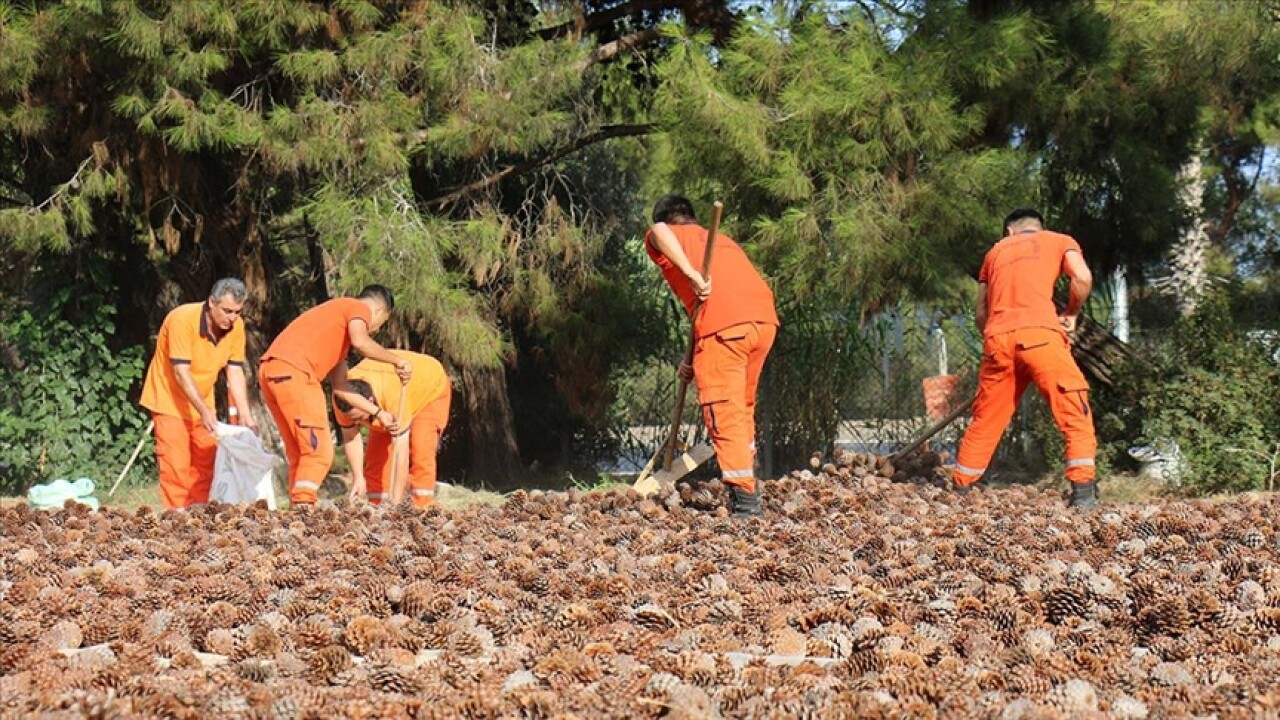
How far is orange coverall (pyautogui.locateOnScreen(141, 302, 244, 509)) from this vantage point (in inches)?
289

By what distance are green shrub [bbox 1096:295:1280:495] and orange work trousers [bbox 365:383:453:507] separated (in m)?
3.89

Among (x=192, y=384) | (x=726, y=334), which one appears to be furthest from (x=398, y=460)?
(x=726, y=334)

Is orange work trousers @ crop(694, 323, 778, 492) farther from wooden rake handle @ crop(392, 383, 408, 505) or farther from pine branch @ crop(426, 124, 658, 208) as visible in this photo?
pine branch @ crop(426, 124, 658, 208)

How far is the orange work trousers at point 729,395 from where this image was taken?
620cm

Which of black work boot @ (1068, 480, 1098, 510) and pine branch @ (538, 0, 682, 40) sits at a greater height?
pine branch @ (538, 0, 682, 40)

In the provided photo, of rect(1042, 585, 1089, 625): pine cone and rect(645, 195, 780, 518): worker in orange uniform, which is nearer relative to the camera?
rect(1042, 585, 1089, 625): pine cone

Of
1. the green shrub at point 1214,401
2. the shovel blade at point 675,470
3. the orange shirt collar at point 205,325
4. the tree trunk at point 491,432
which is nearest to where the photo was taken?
the shovel blade at point 675,470

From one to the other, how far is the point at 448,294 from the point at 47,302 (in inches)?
129

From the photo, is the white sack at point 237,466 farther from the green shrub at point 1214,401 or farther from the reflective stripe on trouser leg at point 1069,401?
the green shrub at point 1214,401

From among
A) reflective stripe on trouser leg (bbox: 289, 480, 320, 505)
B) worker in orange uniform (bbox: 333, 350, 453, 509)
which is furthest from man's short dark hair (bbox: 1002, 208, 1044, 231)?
reflective stripe on trouser leg (bbox: 289, 480, 320, 505)

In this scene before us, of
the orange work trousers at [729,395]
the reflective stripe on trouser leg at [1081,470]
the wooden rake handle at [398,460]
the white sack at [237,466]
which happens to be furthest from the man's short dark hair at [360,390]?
the reflective stripe on trouser leg at [1081,470]

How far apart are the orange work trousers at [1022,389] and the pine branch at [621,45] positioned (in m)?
3.85

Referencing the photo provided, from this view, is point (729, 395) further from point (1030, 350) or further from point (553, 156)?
point (553, 156)

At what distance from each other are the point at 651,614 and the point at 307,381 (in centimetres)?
364
